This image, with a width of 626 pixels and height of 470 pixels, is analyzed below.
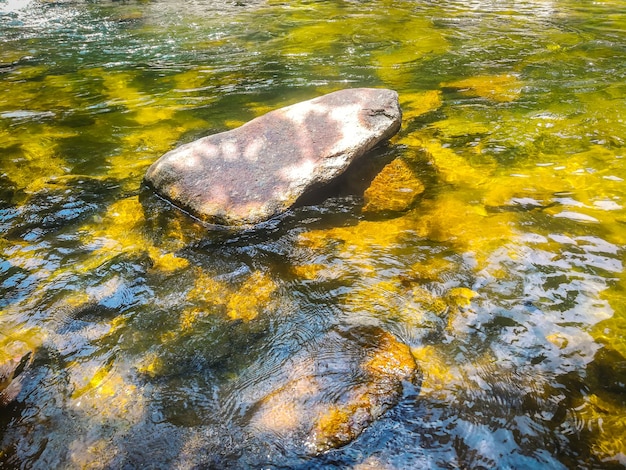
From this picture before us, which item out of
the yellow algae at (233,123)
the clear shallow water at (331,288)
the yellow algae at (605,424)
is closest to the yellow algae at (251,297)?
the clear shallow water at (331,288)

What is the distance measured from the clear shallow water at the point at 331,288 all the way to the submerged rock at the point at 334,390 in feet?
0.06

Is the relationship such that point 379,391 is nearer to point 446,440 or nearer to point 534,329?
point 446,440

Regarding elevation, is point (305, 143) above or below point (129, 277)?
above

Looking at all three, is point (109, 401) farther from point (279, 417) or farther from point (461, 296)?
point (461, 296)

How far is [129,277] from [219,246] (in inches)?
26.1

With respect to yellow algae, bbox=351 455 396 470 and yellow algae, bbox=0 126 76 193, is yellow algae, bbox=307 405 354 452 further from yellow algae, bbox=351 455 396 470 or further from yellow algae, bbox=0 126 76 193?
yellow algae, bbox=0 126 76 193

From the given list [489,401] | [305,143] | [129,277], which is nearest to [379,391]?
[489,401]

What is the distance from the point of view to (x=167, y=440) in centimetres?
196

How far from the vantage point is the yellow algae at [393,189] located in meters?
3.63

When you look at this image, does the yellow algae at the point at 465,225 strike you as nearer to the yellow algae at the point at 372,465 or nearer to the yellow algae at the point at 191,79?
the yellow algae at the point at 372,465

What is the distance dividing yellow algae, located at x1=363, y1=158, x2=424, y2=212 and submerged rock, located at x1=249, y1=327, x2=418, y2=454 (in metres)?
1.44

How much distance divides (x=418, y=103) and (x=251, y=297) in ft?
13.2

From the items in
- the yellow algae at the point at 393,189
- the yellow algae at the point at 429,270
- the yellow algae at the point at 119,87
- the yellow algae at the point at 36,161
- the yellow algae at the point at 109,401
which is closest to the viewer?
the yellow algae at the point at 109,401

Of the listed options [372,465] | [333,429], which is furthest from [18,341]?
[372,465]
